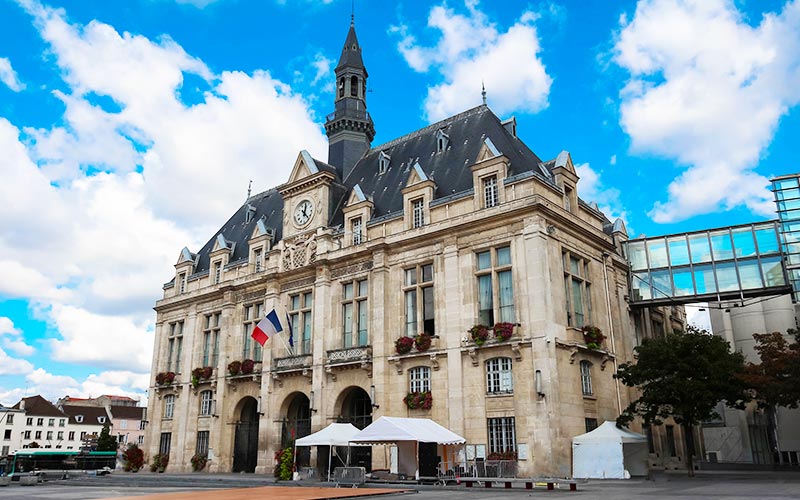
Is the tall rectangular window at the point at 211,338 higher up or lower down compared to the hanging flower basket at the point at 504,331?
higher up

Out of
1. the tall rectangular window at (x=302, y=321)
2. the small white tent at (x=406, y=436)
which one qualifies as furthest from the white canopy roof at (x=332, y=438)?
the tall rectangular window at (x=302, y=321)

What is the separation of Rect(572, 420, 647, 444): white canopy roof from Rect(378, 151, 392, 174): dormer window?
70.0 ft

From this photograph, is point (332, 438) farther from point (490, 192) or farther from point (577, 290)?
point (577, 290)

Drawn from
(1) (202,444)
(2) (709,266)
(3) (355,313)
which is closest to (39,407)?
(1) (202,444)

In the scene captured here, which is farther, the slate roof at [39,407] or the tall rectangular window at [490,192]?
the slate roof at [39,407]

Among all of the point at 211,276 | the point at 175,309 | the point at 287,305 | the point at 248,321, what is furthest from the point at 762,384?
the point at 175,309

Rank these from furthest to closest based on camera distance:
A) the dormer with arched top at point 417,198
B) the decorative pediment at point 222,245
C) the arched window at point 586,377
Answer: the decorative pediment at point 222,245
the dormer with arched top at point 417,198
the arched window at point 586,377

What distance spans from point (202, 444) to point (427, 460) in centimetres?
2146

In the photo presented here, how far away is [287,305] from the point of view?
40344 mm

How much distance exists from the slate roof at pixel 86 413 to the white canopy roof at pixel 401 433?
86544 millimetres

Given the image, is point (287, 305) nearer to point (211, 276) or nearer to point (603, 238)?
point (211, 276)

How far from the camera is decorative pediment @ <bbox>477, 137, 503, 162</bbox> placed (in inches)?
1283

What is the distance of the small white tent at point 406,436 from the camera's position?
24.6 metres

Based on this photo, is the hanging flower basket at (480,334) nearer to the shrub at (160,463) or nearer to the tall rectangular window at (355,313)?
the tall rectangular window at (355,313)
